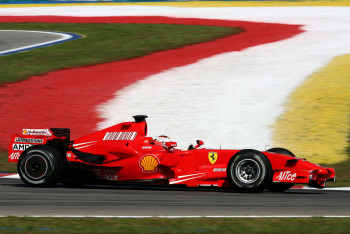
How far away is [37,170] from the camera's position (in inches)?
355

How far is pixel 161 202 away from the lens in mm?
7762

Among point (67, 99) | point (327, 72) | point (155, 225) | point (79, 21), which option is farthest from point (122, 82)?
point (79, 21)

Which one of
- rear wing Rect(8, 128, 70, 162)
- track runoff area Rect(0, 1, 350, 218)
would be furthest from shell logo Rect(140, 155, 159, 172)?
track runoff area Rect(0, 1, 350, 218)

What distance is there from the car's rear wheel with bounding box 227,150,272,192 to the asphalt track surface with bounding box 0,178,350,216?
0.13m

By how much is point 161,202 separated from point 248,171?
137 cm

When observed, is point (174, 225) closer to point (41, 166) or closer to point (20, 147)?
point (41, 166)

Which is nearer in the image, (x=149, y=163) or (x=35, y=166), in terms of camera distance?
(x=149, y=163)

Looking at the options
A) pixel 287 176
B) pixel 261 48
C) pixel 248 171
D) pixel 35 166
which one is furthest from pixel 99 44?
pixel 287 176

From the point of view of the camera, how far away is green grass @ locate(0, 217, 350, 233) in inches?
235

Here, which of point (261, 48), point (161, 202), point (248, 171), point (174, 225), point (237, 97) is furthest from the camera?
point (261, 48)

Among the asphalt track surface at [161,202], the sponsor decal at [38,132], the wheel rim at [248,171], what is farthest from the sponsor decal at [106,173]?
the wheel rim at [248,171]

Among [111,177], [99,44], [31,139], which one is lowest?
[111,177]

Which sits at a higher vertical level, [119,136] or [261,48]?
[261,48]

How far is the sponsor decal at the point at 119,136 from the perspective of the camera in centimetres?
909
